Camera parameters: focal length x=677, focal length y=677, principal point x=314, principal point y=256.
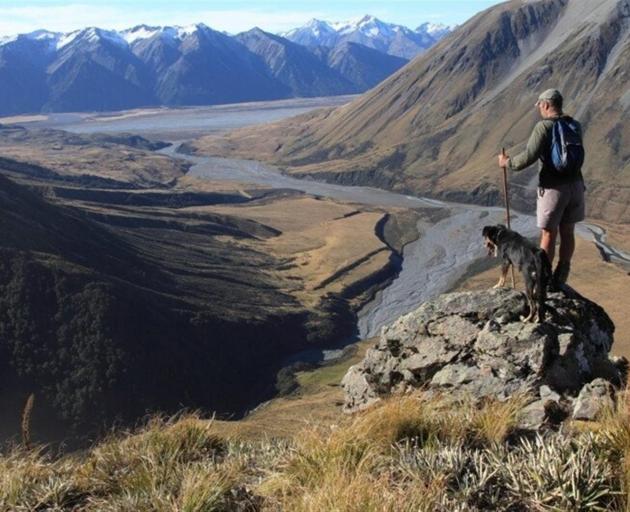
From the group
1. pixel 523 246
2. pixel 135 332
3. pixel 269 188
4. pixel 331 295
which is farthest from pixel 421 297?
pixel 269 188

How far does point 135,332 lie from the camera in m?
59.0

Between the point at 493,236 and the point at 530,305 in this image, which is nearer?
the point at 530,305

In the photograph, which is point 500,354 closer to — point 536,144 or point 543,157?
point 543,157

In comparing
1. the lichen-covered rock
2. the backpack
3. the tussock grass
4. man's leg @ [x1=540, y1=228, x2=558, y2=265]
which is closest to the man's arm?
the backpack

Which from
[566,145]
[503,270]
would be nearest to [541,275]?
[503,270]

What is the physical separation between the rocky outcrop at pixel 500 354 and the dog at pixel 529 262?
0.41m

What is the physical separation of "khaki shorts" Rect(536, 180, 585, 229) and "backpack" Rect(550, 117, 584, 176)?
608mm

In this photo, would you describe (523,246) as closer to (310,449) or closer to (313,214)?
(310,449)

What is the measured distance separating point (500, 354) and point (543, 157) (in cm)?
331

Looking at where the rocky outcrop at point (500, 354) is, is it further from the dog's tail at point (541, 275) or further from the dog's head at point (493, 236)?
the dog's head at point (493, 236)

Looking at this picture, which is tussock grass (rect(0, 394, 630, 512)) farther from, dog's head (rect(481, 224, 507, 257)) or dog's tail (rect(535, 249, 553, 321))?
dog's head (rect(481, 224, 507, 257))

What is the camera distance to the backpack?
10.5 metres

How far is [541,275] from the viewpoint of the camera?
10.8 metres

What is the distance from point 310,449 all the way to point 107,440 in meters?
3.26
